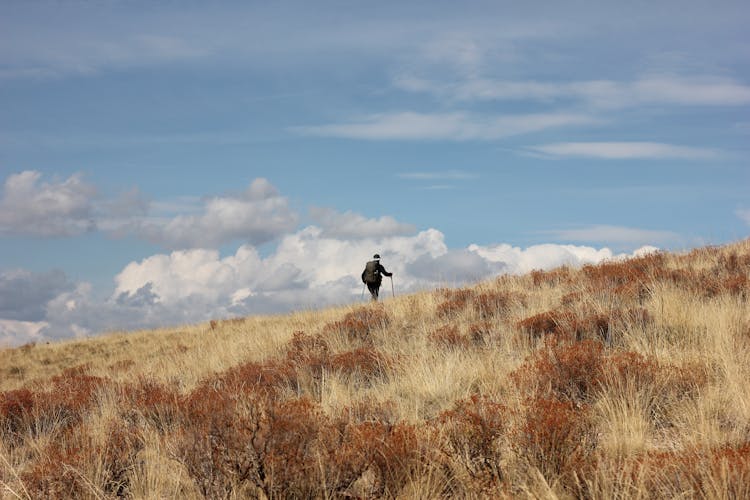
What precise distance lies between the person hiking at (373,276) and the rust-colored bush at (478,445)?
47.9 ft

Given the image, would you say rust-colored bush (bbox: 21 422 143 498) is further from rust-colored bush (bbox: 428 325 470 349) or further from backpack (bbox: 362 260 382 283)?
backpack (bbox: 362 260 382 283)

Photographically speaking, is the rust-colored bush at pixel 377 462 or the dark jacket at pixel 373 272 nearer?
the rust-colored bush at pixel 377 462

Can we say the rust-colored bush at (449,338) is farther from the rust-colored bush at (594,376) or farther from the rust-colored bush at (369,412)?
the rust-colored bush at (369,412)

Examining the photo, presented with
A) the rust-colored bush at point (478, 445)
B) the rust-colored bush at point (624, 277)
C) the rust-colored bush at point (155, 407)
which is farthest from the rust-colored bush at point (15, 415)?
the rust-colored bush at point (624, 277)

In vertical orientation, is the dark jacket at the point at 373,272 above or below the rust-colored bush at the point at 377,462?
above

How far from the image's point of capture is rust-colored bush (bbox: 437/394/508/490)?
4168mm

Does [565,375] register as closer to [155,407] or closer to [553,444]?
[553,444]

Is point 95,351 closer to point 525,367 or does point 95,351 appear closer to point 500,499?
point 525,367

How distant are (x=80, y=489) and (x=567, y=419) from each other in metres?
4.03

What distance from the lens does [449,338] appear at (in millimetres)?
9594

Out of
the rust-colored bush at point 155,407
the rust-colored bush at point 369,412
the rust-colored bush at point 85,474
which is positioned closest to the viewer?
the rust-colored bush at point 85,474

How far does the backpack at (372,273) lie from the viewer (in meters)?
19.2

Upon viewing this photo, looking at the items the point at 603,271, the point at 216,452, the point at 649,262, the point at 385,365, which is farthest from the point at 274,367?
the point at 649,262

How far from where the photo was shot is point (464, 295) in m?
13.9
